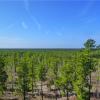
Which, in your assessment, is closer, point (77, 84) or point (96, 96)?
point (77, 84)

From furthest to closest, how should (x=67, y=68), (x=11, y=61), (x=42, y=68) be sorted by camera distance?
(x=11, y=61) → (x=42, y=68) → (x=67, y=68)

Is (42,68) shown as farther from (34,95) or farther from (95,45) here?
(95,45)

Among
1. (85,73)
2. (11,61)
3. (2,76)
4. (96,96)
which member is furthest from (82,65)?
(11,61)

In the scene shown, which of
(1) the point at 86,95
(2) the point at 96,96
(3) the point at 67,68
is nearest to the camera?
(1) the point at 86,95

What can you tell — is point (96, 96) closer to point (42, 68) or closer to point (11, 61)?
point (42, 68)

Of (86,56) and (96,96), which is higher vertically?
(86,56)

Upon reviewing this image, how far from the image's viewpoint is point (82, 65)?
1885 inches

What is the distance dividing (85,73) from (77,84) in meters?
3.54

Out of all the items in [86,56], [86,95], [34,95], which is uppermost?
[86,56]

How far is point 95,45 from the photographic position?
162 feet

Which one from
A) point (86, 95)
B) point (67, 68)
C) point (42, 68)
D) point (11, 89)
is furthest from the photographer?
point (11, 89)

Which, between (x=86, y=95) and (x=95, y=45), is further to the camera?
(x=95, y=45)

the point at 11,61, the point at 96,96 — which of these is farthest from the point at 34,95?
the point at 11,61

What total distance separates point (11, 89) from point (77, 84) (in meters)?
35.4
